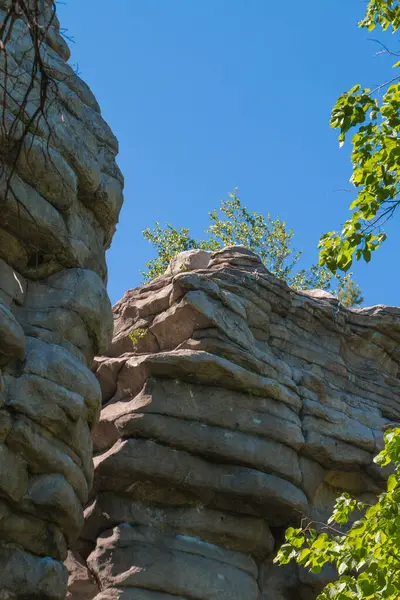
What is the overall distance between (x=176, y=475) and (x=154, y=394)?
182cm

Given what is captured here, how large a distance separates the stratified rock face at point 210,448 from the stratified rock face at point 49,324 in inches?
101

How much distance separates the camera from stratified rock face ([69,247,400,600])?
53.4ft

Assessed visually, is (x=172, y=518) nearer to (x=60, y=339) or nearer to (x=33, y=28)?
(x=60, y=339)

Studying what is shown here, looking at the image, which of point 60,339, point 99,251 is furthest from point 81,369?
point 99,251

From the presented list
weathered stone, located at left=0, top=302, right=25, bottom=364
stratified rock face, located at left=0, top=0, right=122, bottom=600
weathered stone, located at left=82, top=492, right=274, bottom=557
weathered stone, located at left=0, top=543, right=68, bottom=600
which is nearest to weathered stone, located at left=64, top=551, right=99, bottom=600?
weathered stone, located at left=82, top=492, right=274, bottom=557

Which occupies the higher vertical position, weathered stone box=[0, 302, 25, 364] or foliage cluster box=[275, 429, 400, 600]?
weathered stone box=[0, 302, 25, 364]

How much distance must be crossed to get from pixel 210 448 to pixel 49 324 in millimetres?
4708

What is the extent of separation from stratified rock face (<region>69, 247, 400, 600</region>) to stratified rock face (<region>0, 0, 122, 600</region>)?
2.55 meters

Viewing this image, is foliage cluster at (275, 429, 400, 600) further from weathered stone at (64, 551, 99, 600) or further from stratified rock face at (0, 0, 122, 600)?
weathered stone at (64, 551, 99, 600)

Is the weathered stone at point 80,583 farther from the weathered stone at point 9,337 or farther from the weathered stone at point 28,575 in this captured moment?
the weathered stone at point 9,337

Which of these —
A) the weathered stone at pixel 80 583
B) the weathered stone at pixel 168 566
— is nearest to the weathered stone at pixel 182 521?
the weathered stone at pixel 168 566

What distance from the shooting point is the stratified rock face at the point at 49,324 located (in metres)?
12.4

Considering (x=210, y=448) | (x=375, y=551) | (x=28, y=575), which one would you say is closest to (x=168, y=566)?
(x=210, y=448)

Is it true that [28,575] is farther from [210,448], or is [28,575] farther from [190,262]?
[190,262]
